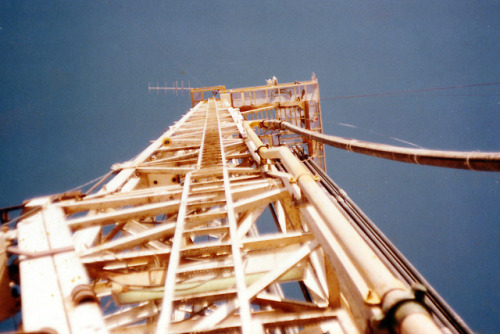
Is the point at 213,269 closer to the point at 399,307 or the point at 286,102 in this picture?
the point at 399,307

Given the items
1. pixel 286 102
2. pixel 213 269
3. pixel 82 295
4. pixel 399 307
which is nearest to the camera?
pixel 399 307

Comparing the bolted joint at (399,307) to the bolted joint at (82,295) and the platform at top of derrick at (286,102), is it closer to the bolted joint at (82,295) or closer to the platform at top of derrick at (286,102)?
the bolted joint at (82,295)

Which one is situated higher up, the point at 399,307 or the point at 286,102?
the point at 286,102

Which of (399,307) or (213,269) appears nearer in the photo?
(399,307)

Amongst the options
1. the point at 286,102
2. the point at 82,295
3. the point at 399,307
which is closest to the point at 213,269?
the point at 82,295

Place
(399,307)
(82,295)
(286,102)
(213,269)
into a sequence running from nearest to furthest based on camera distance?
(399,307)
(82,295)
(213,269)
(286,102)

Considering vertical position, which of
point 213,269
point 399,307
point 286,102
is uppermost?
point 286,102

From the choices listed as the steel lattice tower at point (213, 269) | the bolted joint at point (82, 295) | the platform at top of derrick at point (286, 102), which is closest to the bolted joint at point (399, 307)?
the steel lattice tower at point (213, 269)

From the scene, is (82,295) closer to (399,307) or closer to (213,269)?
(213,269)

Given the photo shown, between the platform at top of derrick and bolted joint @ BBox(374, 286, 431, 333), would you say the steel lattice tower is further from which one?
the platform at top of derrick

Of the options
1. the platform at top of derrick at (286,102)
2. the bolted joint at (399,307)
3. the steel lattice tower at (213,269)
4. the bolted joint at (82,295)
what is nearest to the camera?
the bolted joint at (399,307)

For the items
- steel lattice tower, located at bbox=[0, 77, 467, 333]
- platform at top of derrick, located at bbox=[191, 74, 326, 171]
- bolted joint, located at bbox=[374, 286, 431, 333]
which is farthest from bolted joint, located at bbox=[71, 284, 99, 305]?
platform at top of derrick, located at bbox=[191, 74, 326, 171]

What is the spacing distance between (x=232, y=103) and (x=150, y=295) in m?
15.7

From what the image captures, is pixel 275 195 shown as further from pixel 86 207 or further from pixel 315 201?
pixel 86 207
